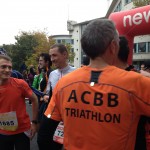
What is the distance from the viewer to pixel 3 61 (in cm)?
331

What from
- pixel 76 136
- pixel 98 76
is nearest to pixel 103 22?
pixel 98 76

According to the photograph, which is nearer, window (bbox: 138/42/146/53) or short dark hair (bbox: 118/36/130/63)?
short dark hair (bbox: 118/36/130/63)

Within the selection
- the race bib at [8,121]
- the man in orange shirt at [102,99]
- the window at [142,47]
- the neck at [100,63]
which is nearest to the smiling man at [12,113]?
the race bib at [8,121]

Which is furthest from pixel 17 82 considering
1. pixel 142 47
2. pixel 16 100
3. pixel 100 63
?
pixel 142 47

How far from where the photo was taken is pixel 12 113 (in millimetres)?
3205

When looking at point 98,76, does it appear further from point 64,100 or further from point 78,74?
point 64,100

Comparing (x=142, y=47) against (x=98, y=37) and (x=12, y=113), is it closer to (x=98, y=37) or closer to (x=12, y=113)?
(x=12, y=113)

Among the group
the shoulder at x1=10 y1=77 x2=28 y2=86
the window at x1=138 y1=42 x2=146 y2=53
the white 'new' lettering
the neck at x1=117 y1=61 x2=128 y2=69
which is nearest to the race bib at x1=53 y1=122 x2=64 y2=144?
the neck at x1=117 y1=61 x2=128 y2=69

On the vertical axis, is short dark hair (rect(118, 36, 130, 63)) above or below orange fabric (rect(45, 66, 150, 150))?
above

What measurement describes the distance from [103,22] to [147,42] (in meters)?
38.5

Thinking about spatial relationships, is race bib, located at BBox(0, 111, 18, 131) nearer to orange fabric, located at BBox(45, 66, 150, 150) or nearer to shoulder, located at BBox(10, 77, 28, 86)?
shoulder, located at BBox(10, 77, 28, 86)

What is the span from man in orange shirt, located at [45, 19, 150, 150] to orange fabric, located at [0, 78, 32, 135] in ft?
5.20

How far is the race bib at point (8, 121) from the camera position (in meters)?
3.19

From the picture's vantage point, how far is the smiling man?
10.4 feet
